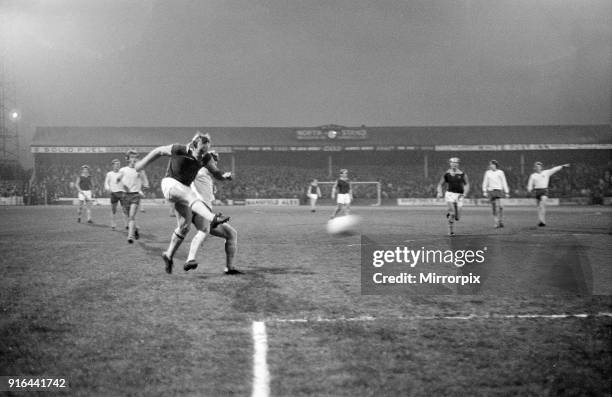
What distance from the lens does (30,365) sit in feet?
12.4

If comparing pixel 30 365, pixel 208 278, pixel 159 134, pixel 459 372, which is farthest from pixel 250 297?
pixel 159 134

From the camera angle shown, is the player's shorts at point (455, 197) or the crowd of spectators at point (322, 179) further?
the crowd of spectators at point (322, 179)

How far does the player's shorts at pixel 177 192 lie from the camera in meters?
7.31

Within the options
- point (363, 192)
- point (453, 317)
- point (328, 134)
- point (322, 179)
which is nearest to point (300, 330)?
point (453, 317)

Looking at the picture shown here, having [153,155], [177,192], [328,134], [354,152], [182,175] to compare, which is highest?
[328,134]

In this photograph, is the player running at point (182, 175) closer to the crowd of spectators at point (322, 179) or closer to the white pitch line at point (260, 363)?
the white pitch line at point (260, 363)

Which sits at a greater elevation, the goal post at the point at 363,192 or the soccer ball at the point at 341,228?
the goal post at the point at 363,192

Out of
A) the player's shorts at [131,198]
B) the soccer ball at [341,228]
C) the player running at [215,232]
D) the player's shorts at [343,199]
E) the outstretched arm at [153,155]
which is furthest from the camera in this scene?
the player's shorts at [343,199]

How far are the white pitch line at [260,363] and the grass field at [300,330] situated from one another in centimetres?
6

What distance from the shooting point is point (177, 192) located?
24.0ft

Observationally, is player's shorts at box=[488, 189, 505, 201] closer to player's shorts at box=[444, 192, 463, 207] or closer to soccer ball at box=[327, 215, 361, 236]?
player's shorts at box=[444, 192, 463, 207]

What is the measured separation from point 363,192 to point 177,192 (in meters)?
38.5

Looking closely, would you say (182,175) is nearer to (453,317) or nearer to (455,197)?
(453,317)

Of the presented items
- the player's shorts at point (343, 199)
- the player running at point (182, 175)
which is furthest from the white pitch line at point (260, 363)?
the player's shorts at point (343, 199)
